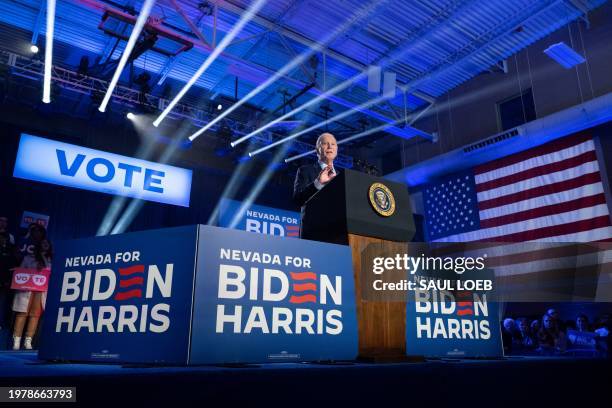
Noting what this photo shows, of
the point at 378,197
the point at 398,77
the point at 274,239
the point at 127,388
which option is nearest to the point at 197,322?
the point at 274,239

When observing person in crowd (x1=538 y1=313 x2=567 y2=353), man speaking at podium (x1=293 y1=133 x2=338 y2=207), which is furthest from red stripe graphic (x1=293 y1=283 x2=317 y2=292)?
person in crowd (x1=538 y1=313 x2=567 y2=353)

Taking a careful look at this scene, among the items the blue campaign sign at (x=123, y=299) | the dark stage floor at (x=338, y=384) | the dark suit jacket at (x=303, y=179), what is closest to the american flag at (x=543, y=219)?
the dark suit jacket at (x=303, y=179)

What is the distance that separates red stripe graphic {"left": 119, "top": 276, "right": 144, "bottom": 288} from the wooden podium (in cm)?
61

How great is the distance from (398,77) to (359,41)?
1.34 m

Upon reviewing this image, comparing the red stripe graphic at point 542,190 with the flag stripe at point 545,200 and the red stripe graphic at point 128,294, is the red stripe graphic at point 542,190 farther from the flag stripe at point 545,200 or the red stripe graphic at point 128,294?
the red stripe graphic at point 128,294

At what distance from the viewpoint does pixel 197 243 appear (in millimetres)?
1054

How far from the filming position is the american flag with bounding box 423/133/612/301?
21.0ft

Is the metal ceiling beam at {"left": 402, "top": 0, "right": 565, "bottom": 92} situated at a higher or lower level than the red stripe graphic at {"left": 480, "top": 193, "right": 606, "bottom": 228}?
higher

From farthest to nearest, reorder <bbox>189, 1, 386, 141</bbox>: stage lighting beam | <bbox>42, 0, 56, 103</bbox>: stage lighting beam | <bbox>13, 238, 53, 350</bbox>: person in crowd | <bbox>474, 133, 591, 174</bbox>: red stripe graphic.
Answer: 1. <bbox>474, 133, 591, 174</bbox>: red stripe graphic
2. <bbox>189, 1, 386, 141</bbox>: stage lighting beam
3. <bbox>42, 0, 56, 103</bbox>: stage lighting beam
4. <bbox>13, 238, 53, 350</bbox>: person in crowd

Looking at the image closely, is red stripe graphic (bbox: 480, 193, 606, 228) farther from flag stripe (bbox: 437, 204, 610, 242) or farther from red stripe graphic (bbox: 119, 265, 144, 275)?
red stripe graphic (bbox: 119, 265, 144, 275)

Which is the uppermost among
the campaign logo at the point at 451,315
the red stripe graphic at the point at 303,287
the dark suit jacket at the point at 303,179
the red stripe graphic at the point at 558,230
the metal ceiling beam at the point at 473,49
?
the metal ceiling beam at the point at 473,49

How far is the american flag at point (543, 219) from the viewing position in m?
6.39

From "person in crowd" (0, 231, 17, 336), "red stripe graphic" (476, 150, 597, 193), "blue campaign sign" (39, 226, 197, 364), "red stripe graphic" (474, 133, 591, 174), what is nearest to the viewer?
"blue campaign sign" (39, 226, 197, 364)

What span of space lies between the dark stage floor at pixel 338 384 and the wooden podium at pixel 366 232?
1.08 feet
